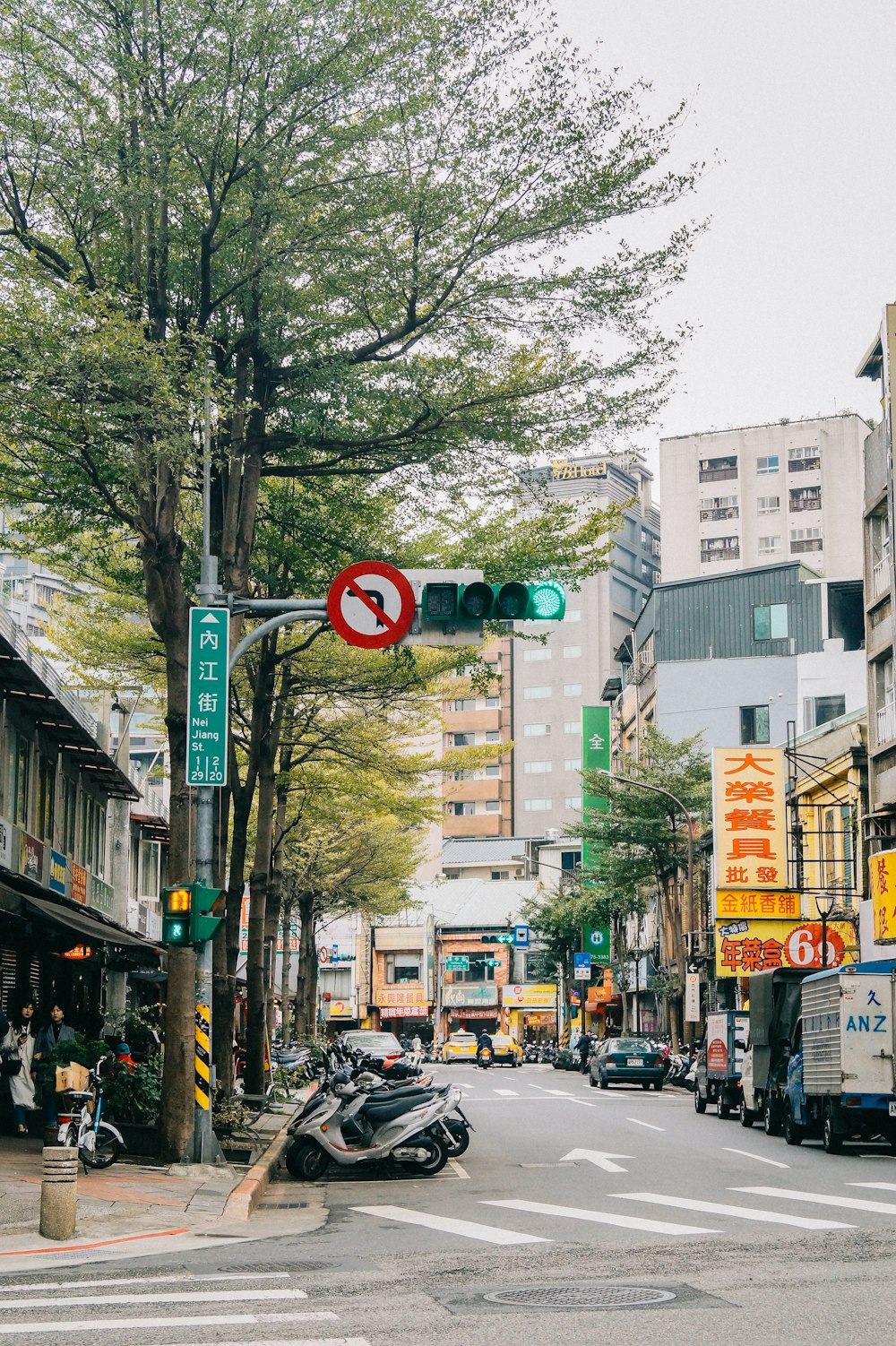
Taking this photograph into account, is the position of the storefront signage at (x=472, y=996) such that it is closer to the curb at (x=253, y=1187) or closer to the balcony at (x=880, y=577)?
the balcony at (x=880, y=577)

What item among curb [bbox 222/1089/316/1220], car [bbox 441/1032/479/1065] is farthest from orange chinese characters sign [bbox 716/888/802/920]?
car [bbox 441/1032/479/1065]

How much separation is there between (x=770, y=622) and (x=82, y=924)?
45577 mm

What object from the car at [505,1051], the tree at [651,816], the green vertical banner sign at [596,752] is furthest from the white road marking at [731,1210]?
the green vertical banner sign at [596,752]

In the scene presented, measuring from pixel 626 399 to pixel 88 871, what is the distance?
70.5 feet

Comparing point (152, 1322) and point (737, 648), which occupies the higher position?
point (737, 648)

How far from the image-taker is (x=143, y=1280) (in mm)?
10766

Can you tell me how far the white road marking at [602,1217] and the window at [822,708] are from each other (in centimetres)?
4175

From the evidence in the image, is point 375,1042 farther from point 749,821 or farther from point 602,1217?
point 602,1217

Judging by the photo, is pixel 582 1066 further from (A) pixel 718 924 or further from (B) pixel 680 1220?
(B) pixel 680 1220

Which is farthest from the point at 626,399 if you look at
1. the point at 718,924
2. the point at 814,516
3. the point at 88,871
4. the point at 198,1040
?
the point at 814,516

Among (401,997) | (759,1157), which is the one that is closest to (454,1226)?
(759,1157)

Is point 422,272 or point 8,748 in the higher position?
point 422,272

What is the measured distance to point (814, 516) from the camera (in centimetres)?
8550

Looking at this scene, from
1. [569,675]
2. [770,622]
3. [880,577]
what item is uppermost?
[569,675]
